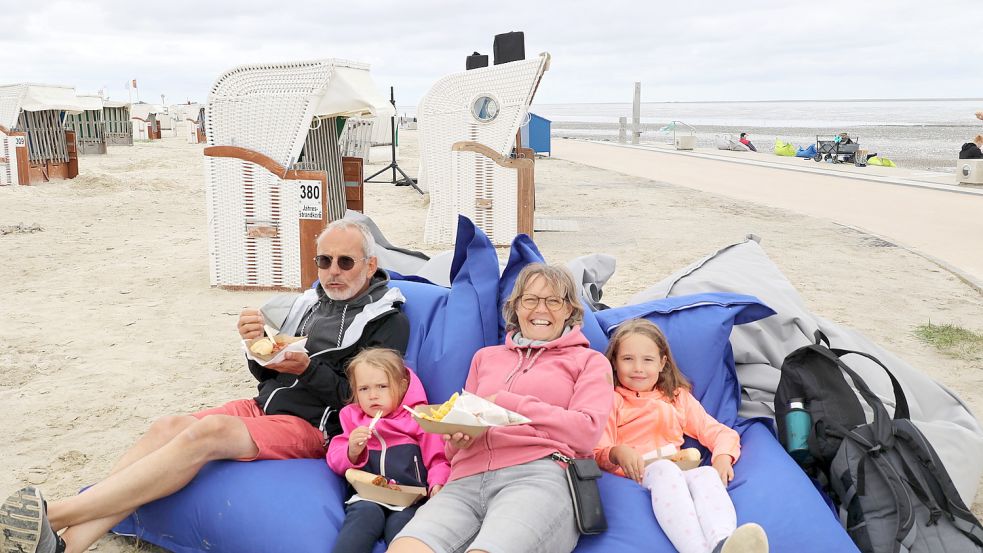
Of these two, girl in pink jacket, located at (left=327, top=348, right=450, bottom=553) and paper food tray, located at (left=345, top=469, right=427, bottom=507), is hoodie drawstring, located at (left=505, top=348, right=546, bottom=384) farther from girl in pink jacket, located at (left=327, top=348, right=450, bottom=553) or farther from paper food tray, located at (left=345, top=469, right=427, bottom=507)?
paper food tray, located at (left=345, top=469, right=427, bottom=507)

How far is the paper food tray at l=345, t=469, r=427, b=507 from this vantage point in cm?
302

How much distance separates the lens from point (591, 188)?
669 inches

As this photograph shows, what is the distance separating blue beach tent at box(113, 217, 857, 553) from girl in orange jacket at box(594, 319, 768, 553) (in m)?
0.07

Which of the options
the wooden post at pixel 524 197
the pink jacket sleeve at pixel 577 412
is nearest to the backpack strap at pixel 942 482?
the pink jacket sleeve at pixel 577 412

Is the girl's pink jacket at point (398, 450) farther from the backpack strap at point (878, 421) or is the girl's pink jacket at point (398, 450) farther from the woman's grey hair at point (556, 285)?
the backpack strap at point (878, 421)

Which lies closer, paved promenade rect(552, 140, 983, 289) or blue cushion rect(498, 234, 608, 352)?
blue cushion rect(498, 234, 608, 352)

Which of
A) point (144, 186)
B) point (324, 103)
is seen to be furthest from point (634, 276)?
point (144, 186)

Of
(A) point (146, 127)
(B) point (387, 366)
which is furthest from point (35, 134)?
(A) point (146, 127)

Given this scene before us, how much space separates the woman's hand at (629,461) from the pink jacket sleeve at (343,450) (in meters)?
0.92

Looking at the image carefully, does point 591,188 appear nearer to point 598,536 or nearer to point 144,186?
point 144,186

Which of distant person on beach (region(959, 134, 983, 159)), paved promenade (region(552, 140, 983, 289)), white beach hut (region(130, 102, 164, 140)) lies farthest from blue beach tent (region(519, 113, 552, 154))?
white beach hut (region(130, 102, 164, 140))

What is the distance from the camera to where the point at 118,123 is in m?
27.1

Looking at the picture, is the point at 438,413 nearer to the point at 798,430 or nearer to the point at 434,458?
the point at 434,458

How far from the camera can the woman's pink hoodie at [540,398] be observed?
292 cm
